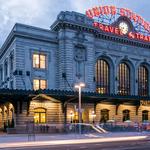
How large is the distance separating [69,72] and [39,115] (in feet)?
31.6

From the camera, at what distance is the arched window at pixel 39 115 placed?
59.1 m

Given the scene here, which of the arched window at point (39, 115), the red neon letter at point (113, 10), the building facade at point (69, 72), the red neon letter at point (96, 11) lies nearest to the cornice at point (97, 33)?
the building facade at point (69, 72)

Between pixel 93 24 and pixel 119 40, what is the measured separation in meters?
7.25

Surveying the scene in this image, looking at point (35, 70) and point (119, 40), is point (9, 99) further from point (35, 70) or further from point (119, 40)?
point (119, 40)

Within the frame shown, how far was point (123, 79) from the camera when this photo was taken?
74375 millimetres

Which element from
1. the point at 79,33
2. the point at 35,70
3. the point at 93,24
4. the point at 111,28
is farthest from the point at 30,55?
the point at 111,28

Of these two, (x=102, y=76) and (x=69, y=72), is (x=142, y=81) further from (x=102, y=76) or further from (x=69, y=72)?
(x=69, y=72)

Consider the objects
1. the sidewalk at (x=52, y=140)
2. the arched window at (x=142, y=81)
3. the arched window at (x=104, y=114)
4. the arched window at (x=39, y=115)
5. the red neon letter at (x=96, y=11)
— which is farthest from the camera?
the arched window at (x=142, y=81)

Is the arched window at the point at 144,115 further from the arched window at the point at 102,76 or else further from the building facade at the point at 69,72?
the arched window at the point at 102,76

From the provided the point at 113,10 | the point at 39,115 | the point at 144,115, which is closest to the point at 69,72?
the point at 39,115

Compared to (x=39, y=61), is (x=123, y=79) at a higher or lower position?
lower

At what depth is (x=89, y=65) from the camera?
66.5 meters

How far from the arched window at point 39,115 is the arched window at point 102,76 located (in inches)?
576

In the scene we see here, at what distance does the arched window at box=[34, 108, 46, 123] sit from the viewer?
59.1 meters
